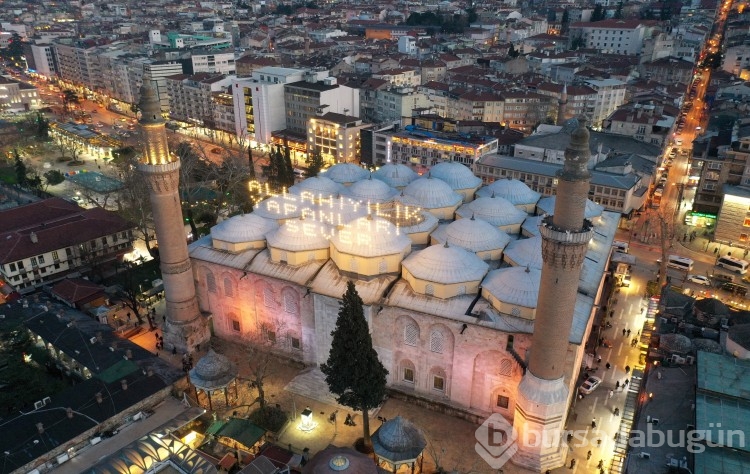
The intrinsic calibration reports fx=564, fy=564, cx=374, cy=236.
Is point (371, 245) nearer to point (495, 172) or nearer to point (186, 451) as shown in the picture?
point (186, 451)

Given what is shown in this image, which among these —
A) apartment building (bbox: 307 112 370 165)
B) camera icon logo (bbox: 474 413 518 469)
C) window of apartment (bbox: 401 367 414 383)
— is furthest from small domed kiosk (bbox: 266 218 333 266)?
apartment building (bbox: 307 112 370 165)

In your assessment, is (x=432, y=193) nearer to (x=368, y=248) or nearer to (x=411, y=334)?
(x=368, y=248)

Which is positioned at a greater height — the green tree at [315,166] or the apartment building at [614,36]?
the apartment building at [614,36]

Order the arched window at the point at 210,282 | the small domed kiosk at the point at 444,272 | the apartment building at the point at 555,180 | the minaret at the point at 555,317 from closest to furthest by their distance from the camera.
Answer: the minaret at the point at 555,317
the small domed kiosk at the point at 444,272
the arched window at the point at 210,282
the apartment building at the point at 555,180

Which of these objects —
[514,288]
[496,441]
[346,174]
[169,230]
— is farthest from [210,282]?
[496,441]

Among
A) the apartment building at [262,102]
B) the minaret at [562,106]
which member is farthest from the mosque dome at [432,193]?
the apartment building at [262,102]

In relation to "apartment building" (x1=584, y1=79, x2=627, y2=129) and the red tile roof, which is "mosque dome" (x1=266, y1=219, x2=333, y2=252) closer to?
the red tile roof

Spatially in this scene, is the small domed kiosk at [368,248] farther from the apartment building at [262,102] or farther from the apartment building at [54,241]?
the apartment building at [262,102]
